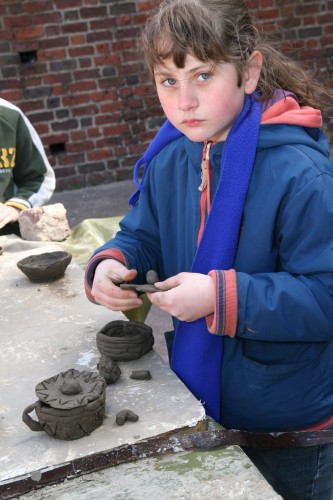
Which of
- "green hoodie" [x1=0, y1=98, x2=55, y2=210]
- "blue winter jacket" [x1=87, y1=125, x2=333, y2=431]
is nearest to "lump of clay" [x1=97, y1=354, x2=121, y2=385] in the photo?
"blue winter jacket" [x1=87, y1=125, x2=333, y2=431]

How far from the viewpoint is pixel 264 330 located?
1.52m

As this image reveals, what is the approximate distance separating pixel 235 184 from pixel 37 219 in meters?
1.37

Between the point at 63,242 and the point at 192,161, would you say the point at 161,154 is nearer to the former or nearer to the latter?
the point at 192,161

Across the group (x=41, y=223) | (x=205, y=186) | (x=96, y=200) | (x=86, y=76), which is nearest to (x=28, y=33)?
(x=86, y=76)

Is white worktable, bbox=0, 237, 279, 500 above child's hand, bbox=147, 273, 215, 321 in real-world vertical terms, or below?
below

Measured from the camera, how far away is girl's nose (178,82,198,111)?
1.52m

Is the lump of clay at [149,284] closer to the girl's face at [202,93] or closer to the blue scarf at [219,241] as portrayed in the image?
the blue scarf at [219,241]

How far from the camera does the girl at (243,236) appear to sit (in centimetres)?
151

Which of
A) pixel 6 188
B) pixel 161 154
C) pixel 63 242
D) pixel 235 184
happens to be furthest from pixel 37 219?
pixel 235 184

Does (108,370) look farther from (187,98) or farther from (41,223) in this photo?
(41,223)

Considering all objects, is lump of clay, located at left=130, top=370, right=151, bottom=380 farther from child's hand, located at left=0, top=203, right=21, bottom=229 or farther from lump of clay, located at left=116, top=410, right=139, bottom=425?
child's hand, located at left=0, top=203, right=21, bottom=229

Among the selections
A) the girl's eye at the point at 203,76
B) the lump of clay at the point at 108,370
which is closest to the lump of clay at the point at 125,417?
the lump of clay at the point at 108,370

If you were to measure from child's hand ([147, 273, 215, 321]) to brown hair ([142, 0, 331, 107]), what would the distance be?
1.48ft

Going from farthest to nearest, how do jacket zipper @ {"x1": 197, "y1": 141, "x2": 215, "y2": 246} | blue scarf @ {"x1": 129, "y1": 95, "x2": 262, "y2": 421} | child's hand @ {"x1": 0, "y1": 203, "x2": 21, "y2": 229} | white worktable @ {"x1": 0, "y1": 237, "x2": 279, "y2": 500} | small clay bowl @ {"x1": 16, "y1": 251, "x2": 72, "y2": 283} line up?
child's hand @ {"x1": 0, "y1": 203, "x2": 21, "y2": 229} → small clay bowl @ {"x1": 16, "y1": 251, "x2": 72, "y2": 283} → jacket zipper @ {"x1": 197, "y1": 141, "x2": 215, "y2": 246} → blue scarf @ {"x1": 129, "y1": 95, "x2": 262, "y2": 421} → white worktable @ {"x1": 0, "y1": 237, "x2": 279, "y2": 500}
